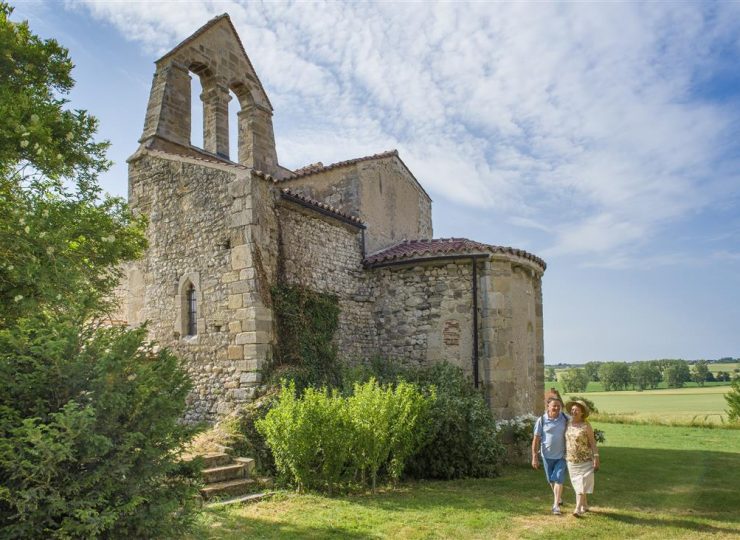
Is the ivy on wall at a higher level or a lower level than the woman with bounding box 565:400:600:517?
higher

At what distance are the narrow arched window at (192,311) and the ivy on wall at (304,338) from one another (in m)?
2.10

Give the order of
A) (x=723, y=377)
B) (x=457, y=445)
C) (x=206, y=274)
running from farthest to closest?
(x=723, y=377) → (x=206, y=274) → (x=457, y=445)

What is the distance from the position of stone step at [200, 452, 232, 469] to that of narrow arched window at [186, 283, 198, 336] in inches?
147

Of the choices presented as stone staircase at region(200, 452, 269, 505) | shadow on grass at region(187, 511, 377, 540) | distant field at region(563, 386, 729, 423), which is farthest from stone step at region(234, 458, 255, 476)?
distant field at region(563, 386, 729, 423)

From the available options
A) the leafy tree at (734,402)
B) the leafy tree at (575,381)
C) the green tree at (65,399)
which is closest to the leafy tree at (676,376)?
the leafy tree at (575,381)

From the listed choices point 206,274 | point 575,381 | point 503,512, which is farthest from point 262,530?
point 575,381

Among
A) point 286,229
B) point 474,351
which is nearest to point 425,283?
point 474,351

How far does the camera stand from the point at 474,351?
12.3 meters

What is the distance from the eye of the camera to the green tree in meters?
4.29

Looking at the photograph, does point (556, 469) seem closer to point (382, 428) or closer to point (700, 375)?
point (382, 428)

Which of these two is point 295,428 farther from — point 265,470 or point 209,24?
point 209,24

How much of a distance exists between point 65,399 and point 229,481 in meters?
4.58

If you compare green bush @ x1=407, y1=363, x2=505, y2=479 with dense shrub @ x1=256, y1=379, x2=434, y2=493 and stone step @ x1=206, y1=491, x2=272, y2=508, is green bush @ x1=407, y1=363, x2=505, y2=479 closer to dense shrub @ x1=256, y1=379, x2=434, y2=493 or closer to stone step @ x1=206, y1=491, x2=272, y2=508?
dense shrub @ x1=256, y1=379, x2=434, y2=493

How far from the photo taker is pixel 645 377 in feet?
185
